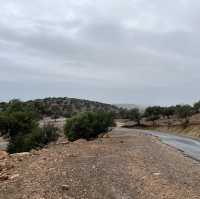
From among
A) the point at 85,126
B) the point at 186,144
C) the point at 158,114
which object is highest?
the point at 158,114

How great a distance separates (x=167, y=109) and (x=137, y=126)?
72.8 feet

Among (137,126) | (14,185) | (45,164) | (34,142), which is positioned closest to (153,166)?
(45,164)

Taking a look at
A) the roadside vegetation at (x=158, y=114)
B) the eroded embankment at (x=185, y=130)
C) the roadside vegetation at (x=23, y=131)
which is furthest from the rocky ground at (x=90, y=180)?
the roadside vegetation at (x=158, y=114)

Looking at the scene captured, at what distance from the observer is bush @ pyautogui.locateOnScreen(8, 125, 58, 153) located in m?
59.9

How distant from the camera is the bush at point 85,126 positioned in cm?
7069

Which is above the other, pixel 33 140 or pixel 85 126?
pixel 85 126

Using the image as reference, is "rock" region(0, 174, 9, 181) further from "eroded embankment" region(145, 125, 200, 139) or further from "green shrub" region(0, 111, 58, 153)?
"eroded embankment" region(145, 125, 200, 139)

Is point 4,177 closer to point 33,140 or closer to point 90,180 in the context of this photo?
point 90,180

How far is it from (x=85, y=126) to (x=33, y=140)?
11.7 meters

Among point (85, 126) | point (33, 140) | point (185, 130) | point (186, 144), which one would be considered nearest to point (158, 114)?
point (185, 130)

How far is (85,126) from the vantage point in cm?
7131

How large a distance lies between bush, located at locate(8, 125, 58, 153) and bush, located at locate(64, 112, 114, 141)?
3.75m

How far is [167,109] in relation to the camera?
570 feet

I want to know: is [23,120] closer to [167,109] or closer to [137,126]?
[137,126]
